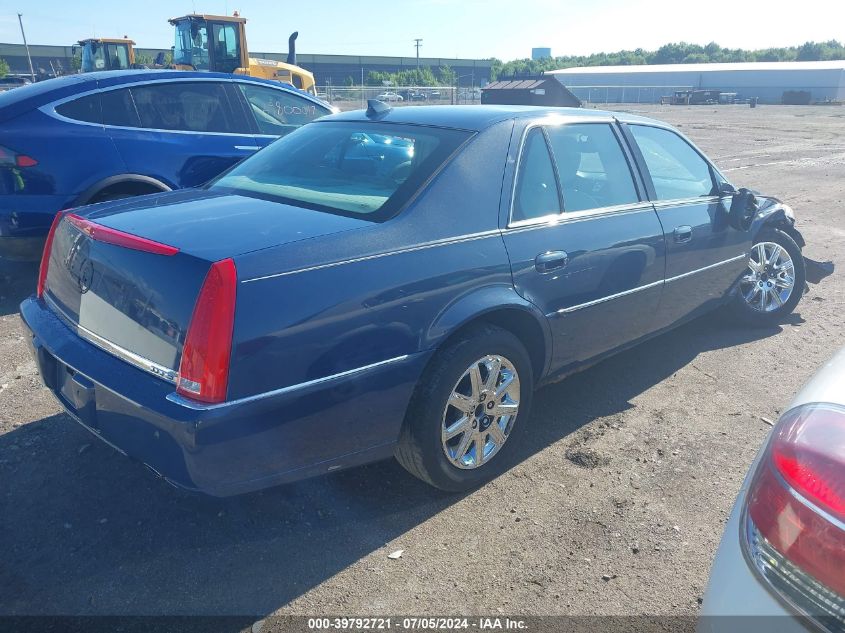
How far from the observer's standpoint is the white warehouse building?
190 feet

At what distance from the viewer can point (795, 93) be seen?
5716cm

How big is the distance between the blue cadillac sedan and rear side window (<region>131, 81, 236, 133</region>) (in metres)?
2.63

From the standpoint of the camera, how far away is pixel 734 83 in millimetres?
64500

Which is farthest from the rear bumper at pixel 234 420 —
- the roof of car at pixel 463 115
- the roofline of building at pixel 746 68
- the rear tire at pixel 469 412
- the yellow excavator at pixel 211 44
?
the roofline of building at pixel 746 68

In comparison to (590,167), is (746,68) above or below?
below

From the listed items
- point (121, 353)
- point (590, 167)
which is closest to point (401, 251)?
point (121, 353)

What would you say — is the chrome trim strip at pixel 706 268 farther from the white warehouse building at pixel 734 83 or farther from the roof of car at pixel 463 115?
the white warehouse building at pixel 734 83

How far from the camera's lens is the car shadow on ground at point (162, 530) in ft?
8.23

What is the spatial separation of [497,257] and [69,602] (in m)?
2.13

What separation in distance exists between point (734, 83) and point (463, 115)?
7067cm

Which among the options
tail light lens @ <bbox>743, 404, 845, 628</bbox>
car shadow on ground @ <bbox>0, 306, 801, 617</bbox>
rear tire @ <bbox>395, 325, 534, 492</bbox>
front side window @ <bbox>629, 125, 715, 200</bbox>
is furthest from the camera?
front side window @ <bbox>629, 125, 715, 200</bbox>

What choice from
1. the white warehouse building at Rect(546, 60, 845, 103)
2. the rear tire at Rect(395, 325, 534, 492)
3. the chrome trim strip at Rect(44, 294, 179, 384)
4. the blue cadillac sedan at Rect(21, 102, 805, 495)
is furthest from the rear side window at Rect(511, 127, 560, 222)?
the white warehouse building at Rect(546, 60, 845, 103)

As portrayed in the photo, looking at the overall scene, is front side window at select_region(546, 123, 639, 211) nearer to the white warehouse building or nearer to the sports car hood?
the sports car hood

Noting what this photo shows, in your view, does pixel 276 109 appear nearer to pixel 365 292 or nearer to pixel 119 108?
pixel 119 108
